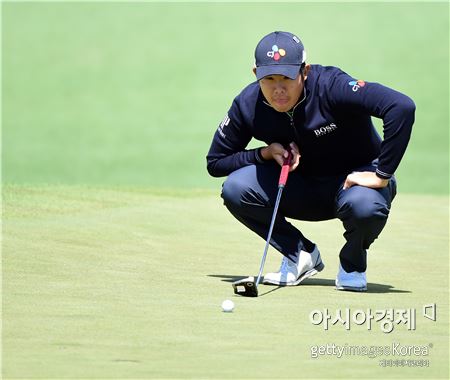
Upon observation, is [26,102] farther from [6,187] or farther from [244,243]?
[244,243]

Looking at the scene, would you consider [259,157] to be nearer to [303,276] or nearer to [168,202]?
[303,276]

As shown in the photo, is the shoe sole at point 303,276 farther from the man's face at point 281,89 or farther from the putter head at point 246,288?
the man's face at point 281,89

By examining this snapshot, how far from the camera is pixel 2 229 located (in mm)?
6715

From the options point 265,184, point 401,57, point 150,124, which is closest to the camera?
point 265,184

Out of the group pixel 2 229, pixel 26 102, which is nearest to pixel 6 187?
pixel 2 229

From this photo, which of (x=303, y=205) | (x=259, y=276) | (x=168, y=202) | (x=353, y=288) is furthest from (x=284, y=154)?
(x=168, y=202)

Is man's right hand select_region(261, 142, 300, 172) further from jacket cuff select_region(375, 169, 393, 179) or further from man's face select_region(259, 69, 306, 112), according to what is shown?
jacket cuff select_region(375, 169, 393, 179)

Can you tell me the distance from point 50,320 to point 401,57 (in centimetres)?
1086

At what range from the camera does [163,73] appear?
14602 mm

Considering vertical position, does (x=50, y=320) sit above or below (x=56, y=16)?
below

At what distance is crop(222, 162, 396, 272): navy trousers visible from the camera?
538 centimetres
